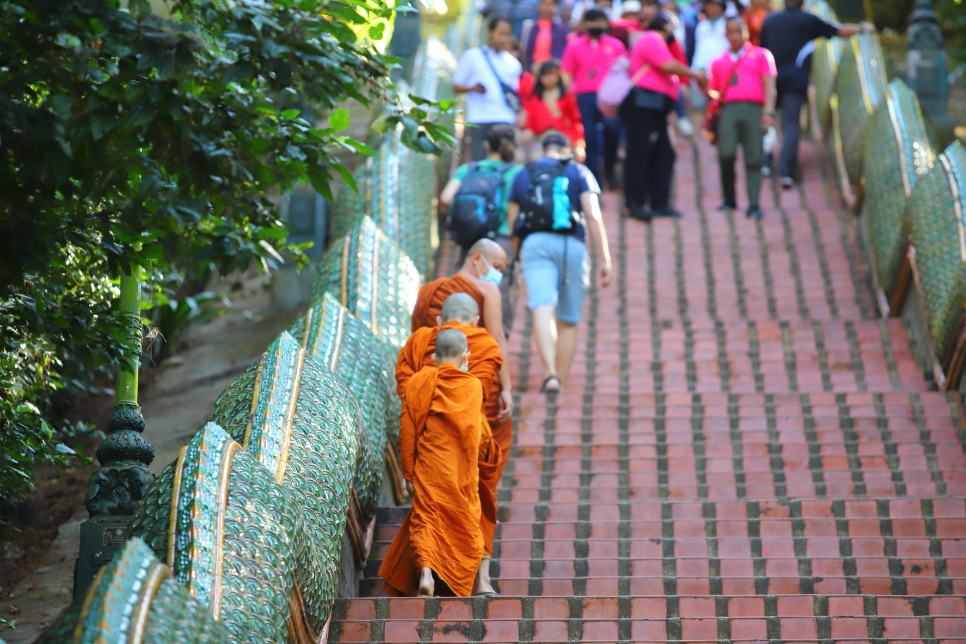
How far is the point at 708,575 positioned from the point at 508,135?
3956mm

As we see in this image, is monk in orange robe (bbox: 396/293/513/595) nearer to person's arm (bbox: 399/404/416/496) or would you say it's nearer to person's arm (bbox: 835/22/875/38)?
person's arm (bbox: 399/404/416/496)

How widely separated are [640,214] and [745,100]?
1435 millimetres

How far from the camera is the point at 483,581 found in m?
6.16

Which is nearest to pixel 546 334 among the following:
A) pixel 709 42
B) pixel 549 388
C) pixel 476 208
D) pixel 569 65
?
pixel 549 388

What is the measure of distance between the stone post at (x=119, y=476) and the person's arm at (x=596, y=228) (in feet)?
12.6

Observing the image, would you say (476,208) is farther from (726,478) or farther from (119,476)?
(119,476)

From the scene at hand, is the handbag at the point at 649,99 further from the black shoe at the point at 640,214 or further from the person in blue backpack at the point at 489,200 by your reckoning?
the person in blue backpack at the point at 489,200

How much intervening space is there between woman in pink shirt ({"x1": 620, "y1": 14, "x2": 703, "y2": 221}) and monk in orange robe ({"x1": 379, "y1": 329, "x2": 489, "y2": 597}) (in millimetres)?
6148

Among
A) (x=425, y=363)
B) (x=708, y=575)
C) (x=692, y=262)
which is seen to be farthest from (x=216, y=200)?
(x=692, y=262)

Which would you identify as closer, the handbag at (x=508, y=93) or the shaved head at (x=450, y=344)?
the shaved head at (x=450, y=344)

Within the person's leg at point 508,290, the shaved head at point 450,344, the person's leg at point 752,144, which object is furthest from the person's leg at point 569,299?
the person's leg at point 752,144

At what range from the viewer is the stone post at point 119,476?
16.6ft

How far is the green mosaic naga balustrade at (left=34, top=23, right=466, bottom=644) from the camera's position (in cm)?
364

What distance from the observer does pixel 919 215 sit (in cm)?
927
